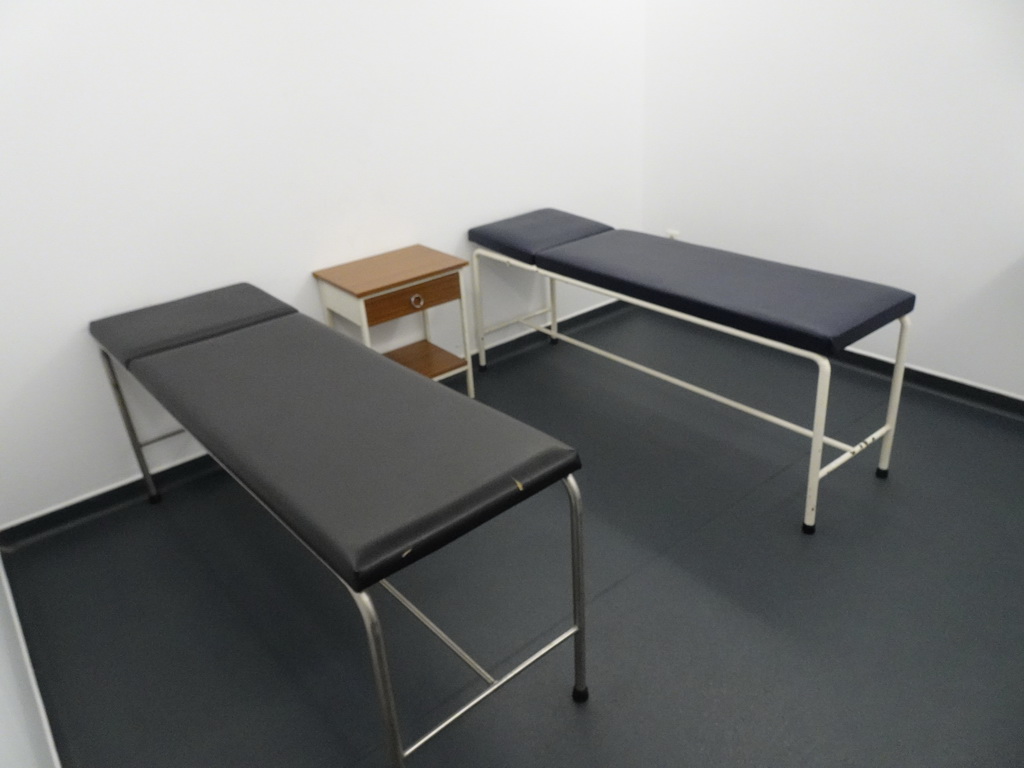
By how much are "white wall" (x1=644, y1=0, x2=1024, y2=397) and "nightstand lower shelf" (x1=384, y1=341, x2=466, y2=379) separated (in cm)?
146

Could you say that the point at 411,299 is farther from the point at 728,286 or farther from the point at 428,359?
the point at 728,286

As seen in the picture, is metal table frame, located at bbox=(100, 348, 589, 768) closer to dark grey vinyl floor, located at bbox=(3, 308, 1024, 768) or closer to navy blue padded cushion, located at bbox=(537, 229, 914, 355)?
dark grey vinyl floor, located at bbox=(3, 308, 1024, 768)

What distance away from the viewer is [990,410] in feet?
9.04

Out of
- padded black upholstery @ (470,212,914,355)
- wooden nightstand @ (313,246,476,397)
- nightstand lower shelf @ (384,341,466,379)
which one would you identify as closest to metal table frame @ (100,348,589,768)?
wooden nightstand @ (313,246,476,397)

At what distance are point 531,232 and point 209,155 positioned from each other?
1.24 meters

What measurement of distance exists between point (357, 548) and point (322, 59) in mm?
1951

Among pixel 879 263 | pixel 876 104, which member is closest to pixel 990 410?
pixel 879 263

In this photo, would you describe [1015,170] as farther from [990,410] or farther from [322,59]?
[322,59]

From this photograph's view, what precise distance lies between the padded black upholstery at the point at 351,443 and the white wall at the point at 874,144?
6.62ft

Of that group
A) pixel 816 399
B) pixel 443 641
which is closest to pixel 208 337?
pixel 443 641

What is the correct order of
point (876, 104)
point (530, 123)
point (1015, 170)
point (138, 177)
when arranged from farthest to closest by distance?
point (530, 123)
point (876, 104)
point (1015, 170)
point (138, 177)

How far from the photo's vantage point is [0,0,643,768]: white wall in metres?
2.16

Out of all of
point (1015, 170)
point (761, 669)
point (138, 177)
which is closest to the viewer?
point (761, 669)

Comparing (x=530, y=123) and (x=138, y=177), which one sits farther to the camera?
(x=530, y=123)
